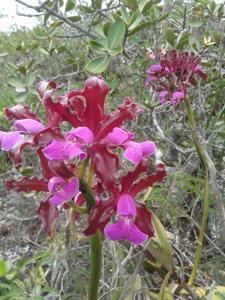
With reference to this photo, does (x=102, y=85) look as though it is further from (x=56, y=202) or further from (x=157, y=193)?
(x=157, y=193)

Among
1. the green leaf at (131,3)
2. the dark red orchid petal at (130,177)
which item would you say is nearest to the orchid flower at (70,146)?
the dark red orchid petal at (130,177)

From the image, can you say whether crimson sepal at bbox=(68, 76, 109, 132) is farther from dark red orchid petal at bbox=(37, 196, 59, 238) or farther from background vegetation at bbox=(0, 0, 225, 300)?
background vegetation at bbox=(0, 0, 225, 300)

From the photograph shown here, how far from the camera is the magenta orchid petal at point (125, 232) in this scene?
817 millimetres

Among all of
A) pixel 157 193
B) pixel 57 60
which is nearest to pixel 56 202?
pixel 157 193

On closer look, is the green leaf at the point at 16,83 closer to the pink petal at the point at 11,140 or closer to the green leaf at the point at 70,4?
the green leaf at the point at 70,4

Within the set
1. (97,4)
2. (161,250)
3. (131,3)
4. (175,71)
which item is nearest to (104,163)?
(161,250)

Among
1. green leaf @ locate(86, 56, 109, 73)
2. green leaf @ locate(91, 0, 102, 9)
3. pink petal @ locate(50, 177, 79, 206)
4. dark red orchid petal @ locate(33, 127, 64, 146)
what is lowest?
green leaf @ locate(86, 56, 109, 73)

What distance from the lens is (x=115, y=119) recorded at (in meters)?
0.83

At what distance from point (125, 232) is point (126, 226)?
0.03 ft

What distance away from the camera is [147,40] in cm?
248

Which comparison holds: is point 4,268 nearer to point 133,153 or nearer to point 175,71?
point 133,153

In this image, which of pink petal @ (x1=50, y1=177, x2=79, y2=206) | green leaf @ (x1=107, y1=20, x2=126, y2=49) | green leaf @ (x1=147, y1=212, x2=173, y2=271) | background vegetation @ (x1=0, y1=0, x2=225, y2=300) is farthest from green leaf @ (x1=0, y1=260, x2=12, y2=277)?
green leaf @ (x1=107, y1=20, x2=126, y2=49)

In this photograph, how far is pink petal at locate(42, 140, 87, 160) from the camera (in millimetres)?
752

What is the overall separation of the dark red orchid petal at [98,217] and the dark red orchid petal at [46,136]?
0.13 m
